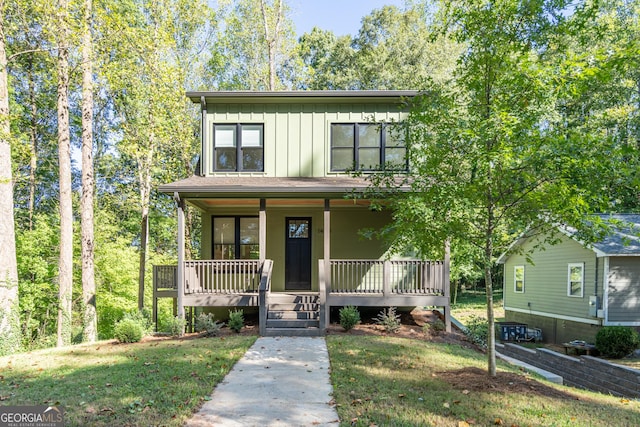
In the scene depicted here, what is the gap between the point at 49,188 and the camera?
64.5ft

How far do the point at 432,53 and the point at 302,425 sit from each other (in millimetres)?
23067

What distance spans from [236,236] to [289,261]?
186 centimetres

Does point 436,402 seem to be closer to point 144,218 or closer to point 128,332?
point 128,332

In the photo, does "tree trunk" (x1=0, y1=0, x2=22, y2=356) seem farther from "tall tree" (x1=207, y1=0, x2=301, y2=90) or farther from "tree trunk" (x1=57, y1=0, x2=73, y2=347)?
"tall tree" (x1=207, y1=0, x2=301, y2=90)

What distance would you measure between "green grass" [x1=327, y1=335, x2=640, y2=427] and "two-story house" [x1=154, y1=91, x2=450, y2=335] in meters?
3.74

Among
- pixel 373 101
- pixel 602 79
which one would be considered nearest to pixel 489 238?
pixel 602 79

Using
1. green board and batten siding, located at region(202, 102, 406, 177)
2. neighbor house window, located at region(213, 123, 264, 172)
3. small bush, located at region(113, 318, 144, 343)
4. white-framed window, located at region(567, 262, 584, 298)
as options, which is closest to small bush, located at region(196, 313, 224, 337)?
small bush, located at region(113, 318, 144, 343)

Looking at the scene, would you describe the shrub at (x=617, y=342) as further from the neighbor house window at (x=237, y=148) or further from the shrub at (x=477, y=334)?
the neighbor house window at (x=237, y=148)

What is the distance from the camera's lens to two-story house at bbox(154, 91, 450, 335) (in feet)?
34.6

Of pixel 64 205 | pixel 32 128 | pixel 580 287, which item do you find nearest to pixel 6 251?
pixel 64 205

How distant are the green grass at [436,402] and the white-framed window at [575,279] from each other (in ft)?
29.5

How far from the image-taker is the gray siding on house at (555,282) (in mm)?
13352

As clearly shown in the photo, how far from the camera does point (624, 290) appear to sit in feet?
41.0

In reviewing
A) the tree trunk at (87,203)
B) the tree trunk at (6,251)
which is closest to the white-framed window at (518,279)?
the tree trunk at (87,203)
